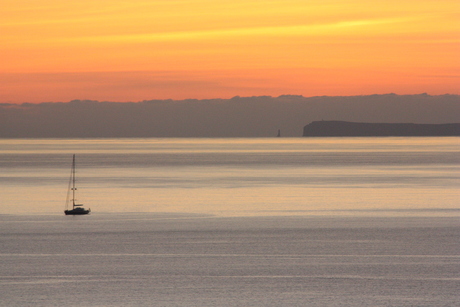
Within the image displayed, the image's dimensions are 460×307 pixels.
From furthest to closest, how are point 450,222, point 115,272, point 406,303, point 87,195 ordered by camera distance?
point 87,195
point 450,222
point 115,272
point 406,303

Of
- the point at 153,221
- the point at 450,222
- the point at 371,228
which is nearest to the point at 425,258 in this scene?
the point at 371,228

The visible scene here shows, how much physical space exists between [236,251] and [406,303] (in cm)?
1012

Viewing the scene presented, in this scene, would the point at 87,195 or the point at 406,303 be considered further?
the point at 87,195

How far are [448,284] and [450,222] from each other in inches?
702

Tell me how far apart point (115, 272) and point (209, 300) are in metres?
5.02

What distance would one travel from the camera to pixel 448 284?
2270cm

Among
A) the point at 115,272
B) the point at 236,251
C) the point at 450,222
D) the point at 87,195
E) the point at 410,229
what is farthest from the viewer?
the point at 87,195

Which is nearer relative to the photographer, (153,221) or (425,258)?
(425,258)

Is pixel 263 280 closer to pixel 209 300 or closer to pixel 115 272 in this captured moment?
pixel 209 300

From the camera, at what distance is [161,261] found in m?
27.1

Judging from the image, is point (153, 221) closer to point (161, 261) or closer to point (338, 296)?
point (161, 261)

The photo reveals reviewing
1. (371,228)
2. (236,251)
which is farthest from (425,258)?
(371,228)

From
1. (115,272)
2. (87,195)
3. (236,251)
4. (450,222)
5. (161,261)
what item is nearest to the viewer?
(115,272)

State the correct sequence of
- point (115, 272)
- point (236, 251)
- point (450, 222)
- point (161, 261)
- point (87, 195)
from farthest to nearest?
point (87, 195)
point (450, 222)
point (236, 251)
point (161, 261)
point (115, 272)
